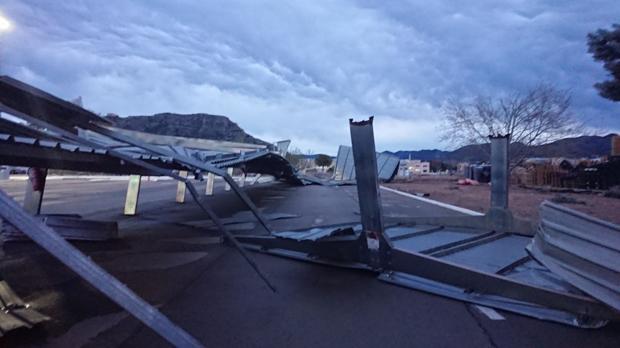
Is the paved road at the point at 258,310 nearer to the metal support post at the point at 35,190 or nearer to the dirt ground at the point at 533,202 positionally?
the metal support post at the point at 35,190

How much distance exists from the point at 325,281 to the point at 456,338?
171cm

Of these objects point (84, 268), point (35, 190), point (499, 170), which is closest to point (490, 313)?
point (84, 268)

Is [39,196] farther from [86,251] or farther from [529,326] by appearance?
[529,326]

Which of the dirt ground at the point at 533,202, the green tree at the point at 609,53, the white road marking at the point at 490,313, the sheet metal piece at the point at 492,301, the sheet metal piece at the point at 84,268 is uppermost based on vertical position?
the green tree at the point at 609,53

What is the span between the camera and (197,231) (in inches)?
314

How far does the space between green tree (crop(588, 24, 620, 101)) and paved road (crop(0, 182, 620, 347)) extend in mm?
12372

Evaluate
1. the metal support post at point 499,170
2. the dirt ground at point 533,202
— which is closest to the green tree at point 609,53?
the dirt ground at point 533,202

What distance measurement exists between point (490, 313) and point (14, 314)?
3.82m

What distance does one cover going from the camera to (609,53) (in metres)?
12.2

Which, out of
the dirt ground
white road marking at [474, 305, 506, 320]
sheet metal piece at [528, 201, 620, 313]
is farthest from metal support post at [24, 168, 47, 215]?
the dirt ground

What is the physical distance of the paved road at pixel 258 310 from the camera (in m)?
2.93

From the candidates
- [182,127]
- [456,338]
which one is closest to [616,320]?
[456,338]

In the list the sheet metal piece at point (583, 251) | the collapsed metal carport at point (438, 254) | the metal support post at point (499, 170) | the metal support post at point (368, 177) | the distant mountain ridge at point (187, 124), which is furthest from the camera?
the distant mountain ridge at point (187, 124)

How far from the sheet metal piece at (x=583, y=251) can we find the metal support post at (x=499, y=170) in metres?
2.55
